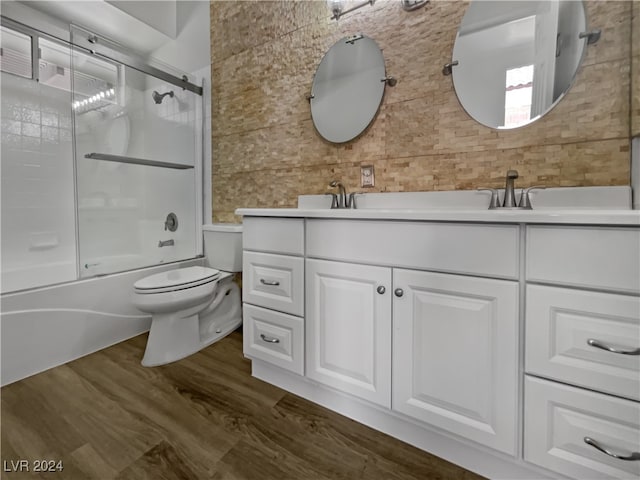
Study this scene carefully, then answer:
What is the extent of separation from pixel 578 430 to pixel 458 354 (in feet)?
1.02

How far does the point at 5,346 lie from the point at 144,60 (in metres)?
1.94

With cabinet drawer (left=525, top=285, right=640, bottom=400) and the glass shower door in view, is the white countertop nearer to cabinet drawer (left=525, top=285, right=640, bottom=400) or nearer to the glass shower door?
cabinet drawer (left=525, top=285, right=640, bottom=400)

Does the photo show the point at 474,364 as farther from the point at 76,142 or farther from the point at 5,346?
the point at 76,142

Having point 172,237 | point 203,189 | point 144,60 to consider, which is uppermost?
point 144,60

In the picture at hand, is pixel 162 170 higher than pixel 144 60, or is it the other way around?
pixel 144 60

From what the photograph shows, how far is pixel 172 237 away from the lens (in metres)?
2.31

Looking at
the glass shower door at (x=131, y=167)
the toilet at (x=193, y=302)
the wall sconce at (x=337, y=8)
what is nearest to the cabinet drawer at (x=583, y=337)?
the toilet at (x=193, y=302)

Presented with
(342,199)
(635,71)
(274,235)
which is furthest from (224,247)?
(635,71)

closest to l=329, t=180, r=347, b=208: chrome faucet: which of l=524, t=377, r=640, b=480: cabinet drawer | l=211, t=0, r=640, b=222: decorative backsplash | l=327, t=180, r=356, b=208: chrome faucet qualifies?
l=327, t=180, r=356, b=208: chrome faucet

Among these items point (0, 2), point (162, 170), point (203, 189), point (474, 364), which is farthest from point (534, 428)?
point (0, 2)

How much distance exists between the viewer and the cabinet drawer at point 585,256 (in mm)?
673

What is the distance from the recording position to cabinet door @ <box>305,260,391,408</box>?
101 cm

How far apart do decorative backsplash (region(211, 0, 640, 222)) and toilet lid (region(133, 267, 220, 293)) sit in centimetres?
60

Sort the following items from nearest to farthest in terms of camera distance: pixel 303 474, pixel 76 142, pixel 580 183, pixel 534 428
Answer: pixel 534 428 < pixel 303 474 < pixel 580 183 < pixel 76 142
